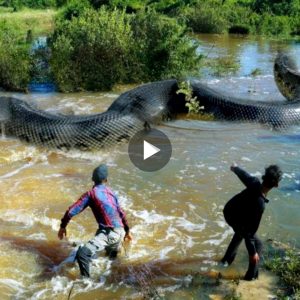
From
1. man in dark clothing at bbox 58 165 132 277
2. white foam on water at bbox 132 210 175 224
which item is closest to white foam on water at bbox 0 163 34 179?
white foam on water at bbox 132 210 175 224

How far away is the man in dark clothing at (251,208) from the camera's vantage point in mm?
5008

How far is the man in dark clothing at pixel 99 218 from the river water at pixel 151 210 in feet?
1.22

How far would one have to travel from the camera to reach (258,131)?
11000mm

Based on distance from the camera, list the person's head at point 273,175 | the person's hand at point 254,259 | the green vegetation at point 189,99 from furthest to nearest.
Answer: the green vegetation at point 189,99
the person's hand at point 254,259
the person's head at point 273,175

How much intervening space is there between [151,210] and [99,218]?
6.36 feet

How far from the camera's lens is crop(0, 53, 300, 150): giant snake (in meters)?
9.94

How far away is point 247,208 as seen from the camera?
5.12 meters

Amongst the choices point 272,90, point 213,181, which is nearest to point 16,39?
point 272,90

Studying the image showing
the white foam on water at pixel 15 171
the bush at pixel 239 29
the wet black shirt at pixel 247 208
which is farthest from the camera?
the bush at pixel 239 29

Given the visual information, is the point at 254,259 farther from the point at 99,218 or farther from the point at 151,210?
the point at 151,210

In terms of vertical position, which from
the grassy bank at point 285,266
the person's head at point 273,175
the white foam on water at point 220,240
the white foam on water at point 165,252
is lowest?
the white foam on water at point 220,240

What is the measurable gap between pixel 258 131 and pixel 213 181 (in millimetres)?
3203

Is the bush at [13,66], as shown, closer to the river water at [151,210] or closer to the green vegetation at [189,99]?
the river water at [151,210]
